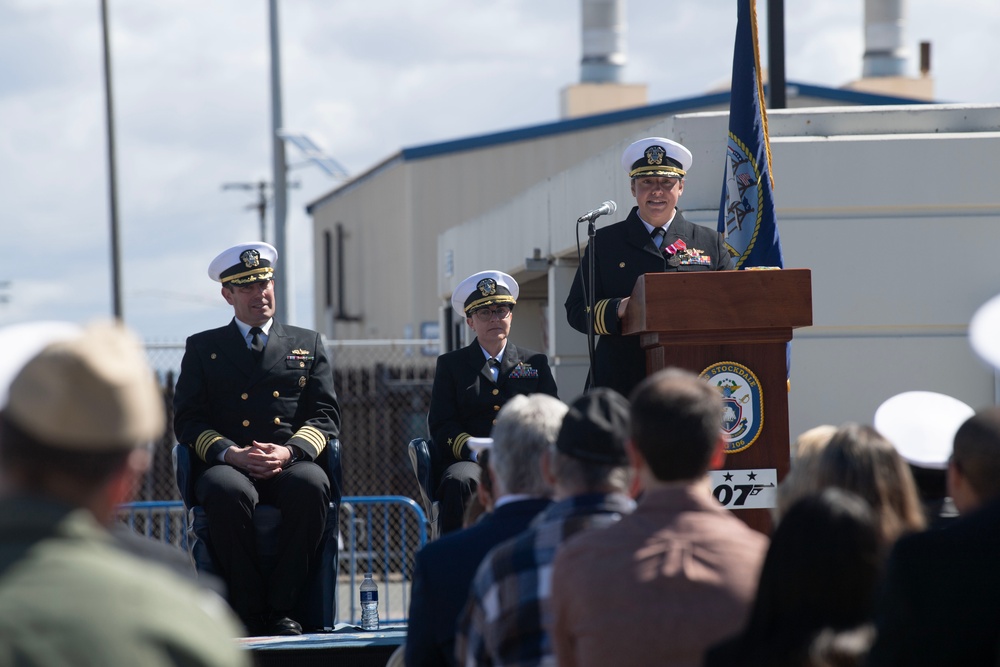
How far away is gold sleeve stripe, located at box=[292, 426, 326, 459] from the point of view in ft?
19.1

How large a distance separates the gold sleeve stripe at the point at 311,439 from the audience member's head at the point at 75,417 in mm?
4011

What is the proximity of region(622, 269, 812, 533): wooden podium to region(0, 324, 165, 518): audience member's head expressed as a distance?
10.4 feet

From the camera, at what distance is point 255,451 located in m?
5.73

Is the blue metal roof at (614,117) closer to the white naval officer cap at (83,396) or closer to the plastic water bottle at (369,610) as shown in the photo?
the plastic water bottle at (369,610)

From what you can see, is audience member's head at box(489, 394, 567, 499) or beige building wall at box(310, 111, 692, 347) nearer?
audience member's head at box(489, 394, 567, 499)

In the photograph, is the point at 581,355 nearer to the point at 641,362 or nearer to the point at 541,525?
the point at 641,362

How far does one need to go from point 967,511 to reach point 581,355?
21.4 ft

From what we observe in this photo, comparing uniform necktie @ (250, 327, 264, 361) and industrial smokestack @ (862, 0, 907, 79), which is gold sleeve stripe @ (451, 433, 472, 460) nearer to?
uniform necktie @ (250, 327, 264, 361)

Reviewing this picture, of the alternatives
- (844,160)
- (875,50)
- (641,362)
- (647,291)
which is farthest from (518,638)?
(875,50)

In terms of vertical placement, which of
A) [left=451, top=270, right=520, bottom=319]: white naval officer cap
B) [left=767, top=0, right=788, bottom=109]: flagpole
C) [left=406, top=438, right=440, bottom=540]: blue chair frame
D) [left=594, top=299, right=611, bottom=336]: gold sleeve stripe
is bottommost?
[left=406, top=438, right=440, bottom=540]: blue chair frame

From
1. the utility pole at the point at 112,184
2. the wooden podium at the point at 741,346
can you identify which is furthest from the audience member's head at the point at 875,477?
the utility pole at the point at 112,184

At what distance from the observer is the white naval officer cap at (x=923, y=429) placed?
11.1 feet

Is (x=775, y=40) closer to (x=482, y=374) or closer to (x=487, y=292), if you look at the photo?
(x=487, y=292)

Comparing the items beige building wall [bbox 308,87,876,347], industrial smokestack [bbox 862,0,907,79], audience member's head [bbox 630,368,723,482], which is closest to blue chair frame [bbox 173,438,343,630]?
audience member's head [bbox 630,368,723,482]
